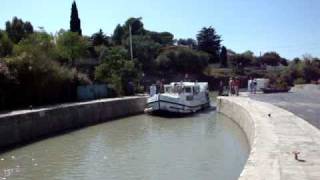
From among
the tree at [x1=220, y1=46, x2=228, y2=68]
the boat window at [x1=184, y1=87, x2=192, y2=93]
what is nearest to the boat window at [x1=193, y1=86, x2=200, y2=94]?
the boat window at [x1=184, y1=87, x2=192, y2=93]

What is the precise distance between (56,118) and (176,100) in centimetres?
962

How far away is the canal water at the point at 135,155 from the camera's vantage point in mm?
14945

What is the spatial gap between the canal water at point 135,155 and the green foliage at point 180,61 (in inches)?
1768

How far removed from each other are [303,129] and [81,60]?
44758mm

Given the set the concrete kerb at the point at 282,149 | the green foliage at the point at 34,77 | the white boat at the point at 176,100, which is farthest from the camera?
the white boat at the point at 176,100

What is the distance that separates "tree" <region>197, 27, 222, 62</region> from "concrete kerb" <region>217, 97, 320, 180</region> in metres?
80.3

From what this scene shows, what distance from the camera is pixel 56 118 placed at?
25.4 meters

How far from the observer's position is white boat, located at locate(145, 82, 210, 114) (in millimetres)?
32531

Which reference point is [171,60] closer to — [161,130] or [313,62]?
[313,62]

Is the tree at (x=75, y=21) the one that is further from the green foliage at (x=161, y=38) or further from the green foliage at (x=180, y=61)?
the green foliage at (x=161, y=38)

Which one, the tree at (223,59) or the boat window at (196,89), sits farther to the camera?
the tree at (223,59)

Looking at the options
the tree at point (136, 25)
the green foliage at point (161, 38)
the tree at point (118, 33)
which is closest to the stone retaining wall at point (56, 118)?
the tree at point (118, 33)

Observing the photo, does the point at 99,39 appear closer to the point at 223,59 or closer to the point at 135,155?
the point at 223,59

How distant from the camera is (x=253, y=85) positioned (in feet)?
151
